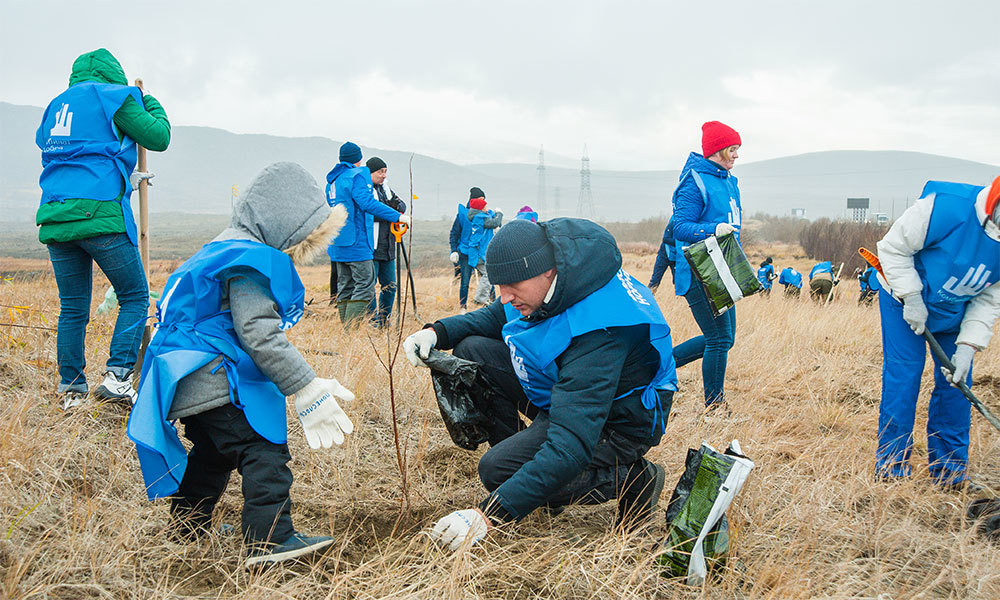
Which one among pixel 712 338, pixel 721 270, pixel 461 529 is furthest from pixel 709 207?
pixel 461 529

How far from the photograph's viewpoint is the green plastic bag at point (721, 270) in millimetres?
3615

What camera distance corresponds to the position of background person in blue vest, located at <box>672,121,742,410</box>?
388 cm

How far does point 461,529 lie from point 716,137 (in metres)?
3.00

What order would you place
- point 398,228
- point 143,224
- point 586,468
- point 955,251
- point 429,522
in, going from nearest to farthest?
point 586,468
point 429,522
point 955,251
point 143,224
point 398,228

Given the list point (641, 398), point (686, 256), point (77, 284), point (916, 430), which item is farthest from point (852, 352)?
point (77, 284)

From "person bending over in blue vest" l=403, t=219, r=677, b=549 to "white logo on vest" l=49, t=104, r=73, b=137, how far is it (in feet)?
7.36

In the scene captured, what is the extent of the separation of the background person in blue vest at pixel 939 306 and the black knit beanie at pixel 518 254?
1.77 meters

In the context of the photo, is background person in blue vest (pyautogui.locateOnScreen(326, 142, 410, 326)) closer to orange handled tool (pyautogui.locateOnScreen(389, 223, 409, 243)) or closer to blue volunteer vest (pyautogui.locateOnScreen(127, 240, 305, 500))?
orange handled tool (pyautogui.locateOnScreen(389, 223, 409, 243))

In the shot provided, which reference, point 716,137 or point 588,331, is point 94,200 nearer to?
point 588,331

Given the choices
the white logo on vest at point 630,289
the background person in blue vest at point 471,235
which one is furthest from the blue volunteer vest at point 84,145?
the background person in blue vest at point 471,235

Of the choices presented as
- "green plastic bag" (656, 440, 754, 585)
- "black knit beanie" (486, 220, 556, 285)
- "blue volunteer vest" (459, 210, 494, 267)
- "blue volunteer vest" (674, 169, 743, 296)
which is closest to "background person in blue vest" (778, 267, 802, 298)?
"blue volunteer vest" (459, 210, 494, 267)

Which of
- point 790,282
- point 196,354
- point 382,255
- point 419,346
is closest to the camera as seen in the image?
point 196,354

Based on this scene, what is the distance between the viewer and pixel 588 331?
2.06 m

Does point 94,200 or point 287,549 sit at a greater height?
point 94,200
